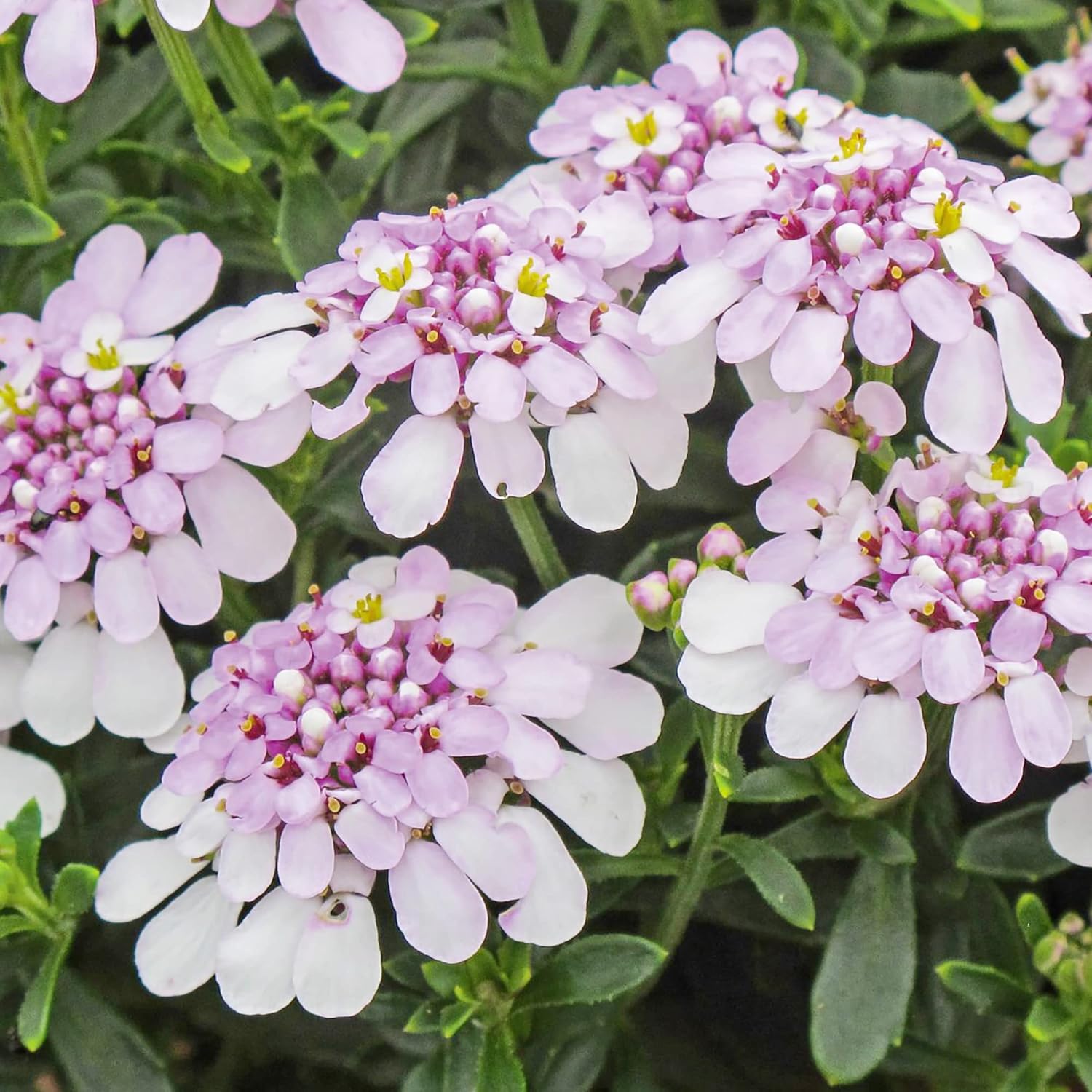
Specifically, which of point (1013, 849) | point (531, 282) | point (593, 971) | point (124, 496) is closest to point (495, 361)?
point (531, 282)

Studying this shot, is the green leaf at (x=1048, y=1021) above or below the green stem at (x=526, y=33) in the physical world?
below

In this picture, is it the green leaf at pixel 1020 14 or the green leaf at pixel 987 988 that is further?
the green leaf at pixel 1020 14

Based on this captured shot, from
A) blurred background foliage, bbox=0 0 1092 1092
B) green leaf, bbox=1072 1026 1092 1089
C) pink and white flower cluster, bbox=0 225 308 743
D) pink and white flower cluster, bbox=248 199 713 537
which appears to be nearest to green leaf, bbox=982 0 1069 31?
blurred background foliage, bbox=0 0 1092 1092

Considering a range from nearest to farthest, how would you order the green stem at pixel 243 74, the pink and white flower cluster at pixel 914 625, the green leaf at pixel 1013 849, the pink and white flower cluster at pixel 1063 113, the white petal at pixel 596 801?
the pink and white flower cluster at pixel 914 625 → the white petal at pixel 596 801 → the green leaf at pixel 1013 849 → the green stem at pixel 243 74 → the pink and white flower cluster at pixel 1063 113

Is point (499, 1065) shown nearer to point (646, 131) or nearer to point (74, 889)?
point (74, 889)

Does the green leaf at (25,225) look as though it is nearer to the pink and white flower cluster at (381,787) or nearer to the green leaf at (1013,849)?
the pink and white flower cluster at (381,787)

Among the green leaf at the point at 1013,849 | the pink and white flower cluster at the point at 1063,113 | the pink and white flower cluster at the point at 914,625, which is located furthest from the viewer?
the pink and white flower cluster at the point at 1063,113

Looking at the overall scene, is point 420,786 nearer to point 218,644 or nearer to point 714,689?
point 714,689

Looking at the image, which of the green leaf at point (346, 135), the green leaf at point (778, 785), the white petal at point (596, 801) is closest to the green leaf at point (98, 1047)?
the white petal at point (596, 801)
